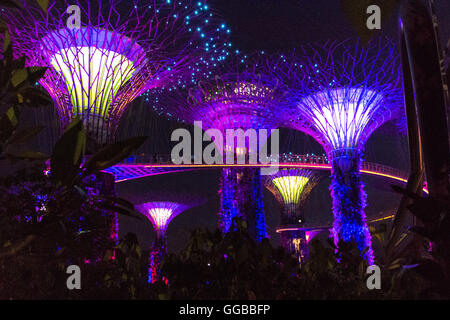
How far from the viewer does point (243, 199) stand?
2359cm

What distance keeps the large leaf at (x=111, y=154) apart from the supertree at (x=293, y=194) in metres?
34.2

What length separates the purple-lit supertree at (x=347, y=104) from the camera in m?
17.1

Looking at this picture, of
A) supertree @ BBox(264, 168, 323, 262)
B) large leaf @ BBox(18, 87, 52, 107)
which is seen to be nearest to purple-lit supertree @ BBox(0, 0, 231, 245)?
large leaf @ BBox(18, 87, 52, 107)

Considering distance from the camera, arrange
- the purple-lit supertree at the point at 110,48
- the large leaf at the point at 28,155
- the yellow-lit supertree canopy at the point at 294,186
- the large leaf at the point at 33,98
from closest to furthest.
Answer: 1. the large leaf at the point at 28,155
2. the large leaf at the point at 33,98
3. the purple-lit supertree at the point at 110,48
4. the yellow-lit supertree canopy at the point at 294,186

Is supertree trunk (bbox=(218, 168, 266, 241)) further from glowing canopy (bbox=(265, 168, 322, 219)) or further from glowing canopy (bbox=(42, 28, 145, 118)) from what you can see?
glowing canopy (bbox=(265, 168, 322, 219))

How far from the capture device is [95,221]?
470cm

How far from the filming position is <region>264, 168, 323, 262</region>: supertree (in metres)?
35.2

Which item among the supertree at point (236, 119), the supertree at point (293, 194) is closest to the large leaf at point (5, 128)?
the supertree at point (236, 119)

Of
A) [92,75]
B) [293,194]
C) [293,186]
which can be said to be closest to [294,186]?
[293,186]

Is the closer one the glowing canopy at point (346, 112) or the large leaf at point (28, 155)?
the large leaf at point (28, 155)

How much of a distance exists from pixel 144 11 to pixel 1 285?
12705 mm

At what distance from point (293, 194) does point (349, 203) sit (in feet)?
62.4

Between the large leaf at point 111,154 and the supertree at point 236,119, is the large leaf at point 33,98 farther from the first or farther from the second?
the supertree at point 236,119

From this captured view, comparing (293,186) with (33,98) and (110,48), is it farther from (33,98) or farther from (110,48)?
(33,98)
